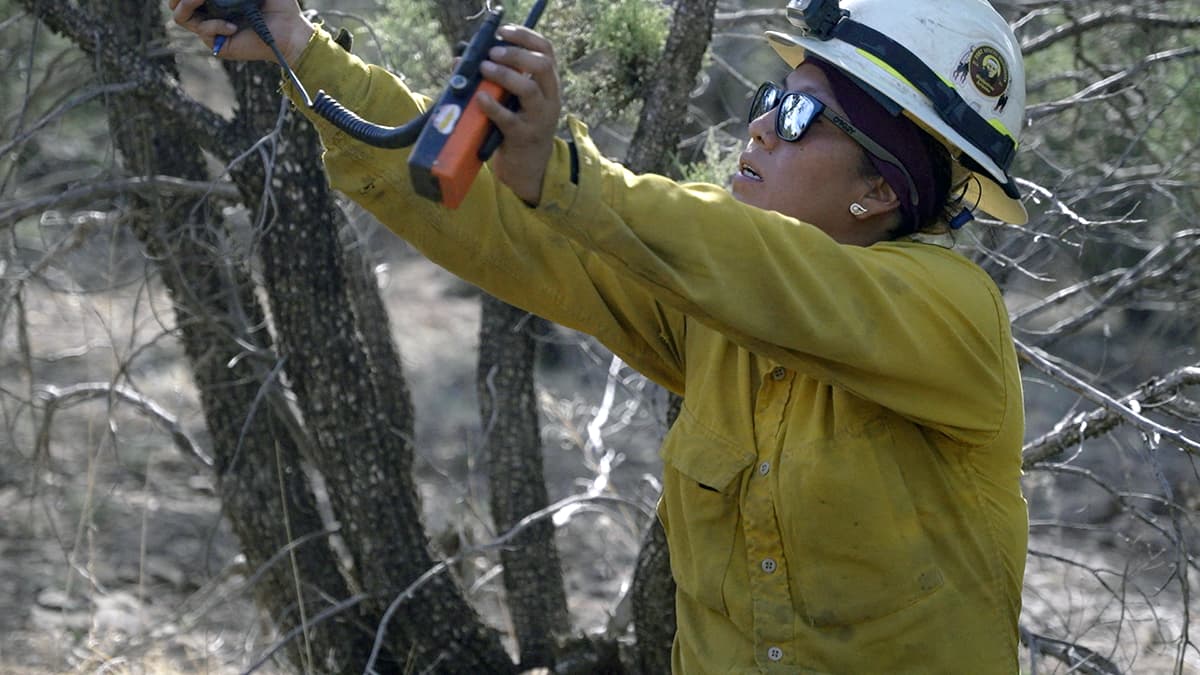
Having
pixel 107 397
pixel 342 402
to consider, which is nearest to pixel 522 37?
pixel 342 402

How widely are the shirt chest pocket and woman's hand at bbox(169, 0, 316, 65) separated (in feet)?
2.93

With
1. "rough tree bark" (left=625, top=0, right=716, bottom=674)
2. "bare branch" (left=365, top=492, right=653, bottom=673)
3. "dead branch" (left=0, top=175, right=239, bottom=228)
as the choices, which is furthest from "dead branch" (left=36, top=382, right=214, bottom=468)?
"rough tree bark" (left=625, top=0, right=716, bottom=674)

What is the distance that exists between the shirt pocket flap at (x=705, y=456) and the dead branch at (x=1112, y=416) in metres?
1.02

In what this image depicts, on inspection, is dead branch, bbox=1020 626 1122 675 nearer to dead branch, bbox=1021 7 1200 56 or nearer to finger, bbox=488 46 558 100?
dead branch, bbox=1021 7 1200 56

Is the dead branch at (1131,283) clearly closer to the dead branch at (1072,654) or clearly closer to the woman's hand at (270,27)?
the dead branch at (1072,654)

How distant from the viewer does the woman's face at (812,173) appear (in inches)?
88.6

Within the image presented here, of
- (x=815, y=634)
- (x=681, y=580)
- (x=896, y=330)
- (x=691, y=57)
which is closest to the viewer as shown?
(x=896, y=330)

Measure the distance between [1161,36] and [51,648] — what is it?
5.38 m

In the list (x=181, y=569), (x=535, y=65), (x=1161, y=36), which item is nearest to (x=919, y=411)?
(x=535, y=65)

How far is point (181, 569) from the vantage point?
313 inches

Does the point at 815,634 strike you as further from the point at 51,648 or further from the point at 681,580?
the point at 51,648

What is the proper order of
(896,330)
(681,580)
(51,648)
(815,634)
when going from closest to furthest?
(896,330), (815,634), (681,580), (51,648)

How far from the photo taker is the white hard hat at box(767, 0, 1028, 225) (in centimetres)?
224

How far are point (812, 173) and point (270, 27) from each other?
90cm
